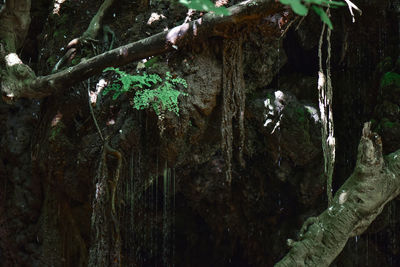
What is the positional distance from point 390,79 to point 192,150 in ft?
11.0

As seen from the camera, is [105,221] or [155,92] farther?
[105,221]

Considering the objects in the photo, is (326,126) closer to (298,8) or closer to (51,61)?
(298,8)

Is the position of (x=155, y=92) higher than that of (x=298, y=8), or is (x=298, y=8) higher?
(x=155, y=92)

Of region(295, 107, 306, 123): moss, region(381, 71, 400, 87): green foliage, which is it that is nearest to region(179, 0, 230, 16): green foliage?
region(295, 107, 306, 123): moss

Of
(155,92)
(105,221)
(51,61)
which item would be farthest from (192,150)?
(51,61)

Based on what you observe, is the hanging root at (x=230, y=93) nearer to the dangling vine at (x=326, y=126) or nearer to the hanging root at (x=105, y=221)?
the dangling vine at (x=326, y=126)

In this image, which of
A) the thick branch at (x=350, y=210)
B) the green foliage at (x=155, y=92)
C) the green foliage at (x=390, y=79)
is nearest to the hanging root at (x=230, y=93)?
the green foliage at (x=155, y=92)

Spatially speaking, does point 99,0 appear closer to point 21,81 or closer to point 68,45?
point 68,45

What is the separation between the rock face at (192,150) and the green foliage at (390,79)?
0.05m

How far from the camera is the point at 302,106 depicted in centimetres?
650

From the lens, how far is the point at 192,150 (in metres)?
5.33

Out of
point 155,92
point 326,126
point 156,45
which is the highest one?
point 156,45

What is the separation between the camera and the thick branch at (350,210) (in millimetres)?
3971

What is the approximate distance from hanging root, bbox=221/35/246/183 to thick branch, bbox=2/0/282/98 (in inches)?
10.4
